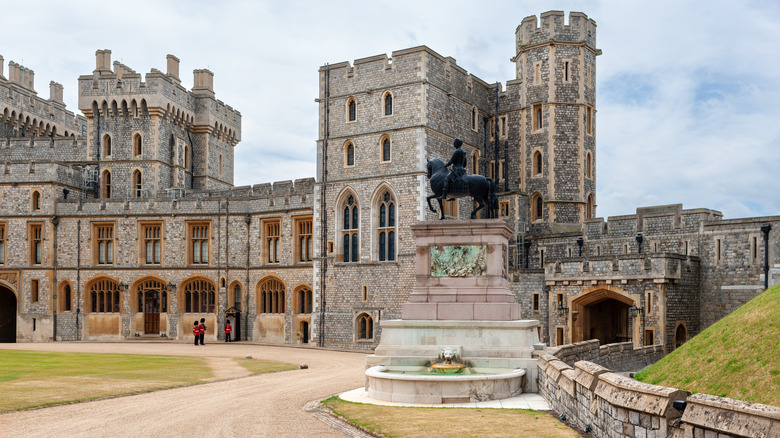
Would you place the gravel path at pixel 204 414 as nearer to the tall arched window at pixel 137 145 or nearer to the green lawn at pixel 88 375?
the green lawn at pixel 88 375

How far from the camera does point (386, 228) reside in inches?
1515

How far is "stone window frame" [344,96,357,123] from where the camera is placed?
40219 millimetres

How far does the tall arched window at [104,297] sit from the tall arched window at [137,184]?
6688 mm

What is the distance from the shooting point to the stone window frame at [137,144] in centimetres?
5009

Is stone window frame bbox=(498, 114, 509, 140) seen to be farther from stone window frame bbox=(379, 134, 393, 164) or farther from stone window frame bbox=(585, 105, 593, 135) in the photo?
stone window frame bbox=(379, 134, 393, 164)

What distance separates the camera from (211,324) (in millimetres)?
44375

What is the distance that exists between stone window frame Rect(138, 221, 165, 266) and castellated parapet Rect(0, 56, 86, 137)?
16.6 metres

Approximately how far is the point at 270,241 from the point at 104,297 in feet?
35.5

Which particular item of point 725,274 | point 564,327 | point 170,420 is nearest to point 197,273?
point 564,327

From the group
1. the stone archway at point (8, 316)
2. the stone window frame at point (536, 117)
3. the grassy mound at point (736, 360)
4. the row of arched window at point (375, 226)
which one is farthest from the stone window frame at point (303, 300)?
the grassy mound at point (736, 360)

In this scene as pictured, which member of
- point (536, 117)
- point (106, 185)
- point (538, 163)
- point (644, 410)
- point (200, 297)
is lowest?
point (200, 297)

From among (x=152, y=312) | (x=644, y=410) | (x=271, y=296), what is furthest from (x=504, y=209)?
(x=644, y=410)

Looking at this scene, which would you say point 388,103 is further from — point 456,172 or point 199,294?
point 456,172

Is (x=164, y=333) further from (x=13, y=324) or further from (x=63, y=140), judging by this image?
(x=63, y=140)
